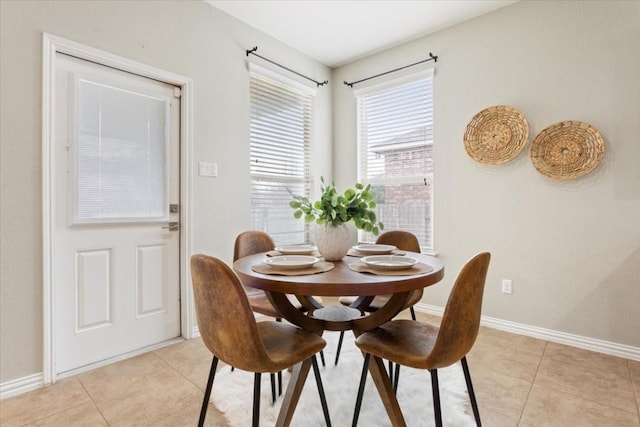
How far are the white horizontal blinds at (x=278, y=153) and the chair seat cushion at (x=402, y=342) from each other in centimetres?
192

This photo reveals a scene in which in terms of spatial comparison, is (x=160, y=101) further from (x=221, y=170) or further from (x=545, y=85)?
(x=545, y=85)

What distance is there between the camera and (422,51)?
319 cm

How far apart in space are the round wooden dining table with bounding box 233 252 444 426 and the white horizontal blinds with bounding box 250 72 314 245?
1.52m

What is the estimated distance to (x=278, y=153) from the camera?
3363 millimetres

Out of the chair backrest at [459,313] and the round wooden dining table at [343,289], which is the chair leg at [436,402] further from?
the round wooden dining table at [343,289]

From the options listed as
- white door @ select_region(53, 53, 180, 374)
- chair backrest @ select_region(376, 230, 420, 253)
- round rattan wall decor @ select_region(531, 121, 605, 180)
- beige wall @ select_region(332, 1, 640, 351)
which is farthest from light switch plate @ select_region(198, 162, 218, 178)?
round rattan wall decor @ select_region(531, 121, 605, 180)

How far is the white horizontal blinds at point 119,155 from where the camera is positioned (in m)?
2.09

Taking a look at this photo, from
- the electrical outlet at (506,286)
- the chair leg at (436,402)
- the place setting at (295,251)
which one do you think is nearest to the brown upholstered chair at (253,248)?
the place setting at (295,251)

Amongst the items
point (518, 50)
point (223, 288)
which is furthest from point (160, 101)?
point (518, 50)

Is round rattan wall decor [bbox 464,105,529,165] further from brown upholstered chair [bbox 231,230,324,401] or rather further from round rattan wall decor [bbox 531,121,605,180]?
brown upholstered chair [bbox 231,230,324,401]

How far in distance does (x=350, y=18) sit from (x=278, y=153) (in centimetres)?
139

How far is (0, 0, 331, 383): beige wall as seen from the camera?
179 cm

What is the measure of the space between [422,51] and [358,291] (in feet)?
9.36

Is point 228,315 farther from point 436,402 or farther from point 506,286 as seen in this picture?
point 506,286
